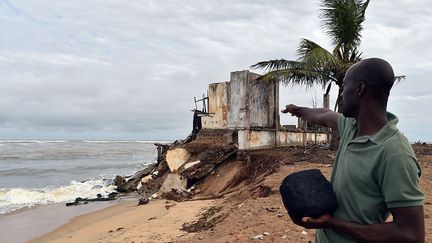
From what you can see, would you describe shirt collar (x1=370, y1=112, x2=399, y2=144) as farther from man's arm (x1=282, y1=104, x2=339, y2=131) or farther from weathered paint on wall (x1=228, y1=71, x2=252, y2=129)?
weathered paint on wall (x1=228, y1=71, x2=252, y2=129)

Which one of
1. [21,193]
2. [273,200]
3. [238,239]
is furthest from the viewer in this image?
[21,193]

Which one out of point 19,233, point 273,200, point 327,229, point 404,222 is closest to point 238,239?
point 273,200

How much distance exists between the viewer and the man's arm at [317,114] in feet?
8.75

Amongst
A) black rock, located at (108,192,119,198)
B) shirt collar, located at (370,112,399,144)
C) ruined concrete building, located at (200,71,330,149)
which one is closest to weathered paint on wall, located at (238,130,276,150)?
ruined concrete building, located at (200,71,330,149)

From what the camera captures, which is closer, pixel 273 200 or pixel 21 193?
pixel 273 200

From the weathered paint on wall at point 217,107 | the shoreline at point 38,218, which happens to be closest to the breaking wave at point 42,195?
the shoreline at point 38,218

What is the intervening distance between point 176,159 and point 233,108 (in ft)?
10.0

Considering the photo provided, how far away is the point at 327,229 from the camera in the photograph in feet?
6.66

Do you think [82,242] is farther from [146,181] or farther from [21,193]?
[21,193]

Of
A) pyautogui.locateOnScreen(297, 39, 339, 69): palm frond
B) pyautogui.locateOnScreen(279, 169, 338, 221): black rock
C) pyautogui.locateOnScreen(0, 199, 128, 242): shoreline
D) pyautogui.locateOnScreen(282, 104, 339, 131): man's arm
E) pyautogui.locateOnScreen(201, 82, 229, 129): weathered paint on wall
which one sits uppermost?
pyautogui.locateOnScreen(297, 39, 339, 69): palm frond

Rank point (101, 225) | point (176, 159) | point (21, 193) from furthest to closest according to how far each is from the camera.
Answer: point (21, 193), point (176, 159), point (101, 225)

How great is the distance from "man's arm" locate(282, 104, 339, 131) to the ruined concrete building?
11.1 metres

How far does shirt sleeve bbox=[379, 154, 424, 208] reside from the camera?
1.68 meters

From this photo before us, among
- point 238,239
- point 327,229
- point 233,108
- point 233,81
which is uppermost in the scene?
point 233,81
